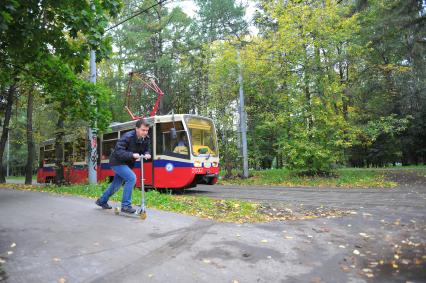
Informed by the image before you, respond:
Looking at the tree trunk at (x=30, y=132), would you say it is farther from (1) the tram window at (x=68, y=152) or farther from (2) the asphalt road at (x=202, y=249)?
(2) the asphalt road at (x=202, y=249)

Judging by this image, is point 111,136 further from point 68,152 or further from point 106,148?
point 68,152

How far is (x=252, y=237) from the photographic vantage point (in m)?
5.64

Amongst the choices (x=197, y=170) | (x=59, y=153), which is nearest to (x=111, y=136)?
(x=59, y=153)

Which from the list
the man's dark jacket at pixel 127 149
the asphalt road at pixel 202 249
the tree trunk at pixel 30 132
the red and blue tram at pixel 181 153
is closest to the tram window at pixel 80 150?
the red and blue tram at pixel 181 153

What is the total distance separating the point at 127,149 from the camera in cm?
699

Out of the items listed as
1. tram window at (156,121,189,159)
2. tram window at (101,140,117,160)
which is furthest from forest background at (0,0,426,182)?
tram window at (156,121,189,159)

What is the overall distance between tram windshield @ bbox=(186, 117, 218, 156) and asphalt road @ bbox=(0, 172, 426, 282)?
6724mm

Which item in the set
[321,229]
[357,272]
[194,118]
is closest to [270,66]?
[194,118]

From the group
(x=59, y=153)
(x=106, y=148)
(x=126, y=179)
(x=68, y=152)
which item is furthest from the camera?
(x=68, y=152)

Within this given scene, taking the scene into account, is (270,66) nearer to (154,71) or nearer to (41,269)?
(154,71)

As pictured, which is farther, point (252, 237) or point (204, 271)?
point (252, 237)

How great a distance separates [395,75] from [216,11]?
1560 centimetres

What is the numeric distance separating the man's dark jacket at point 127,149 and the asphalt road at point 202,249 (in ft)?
3.38

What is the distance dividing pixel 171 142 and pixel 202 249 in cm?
906
